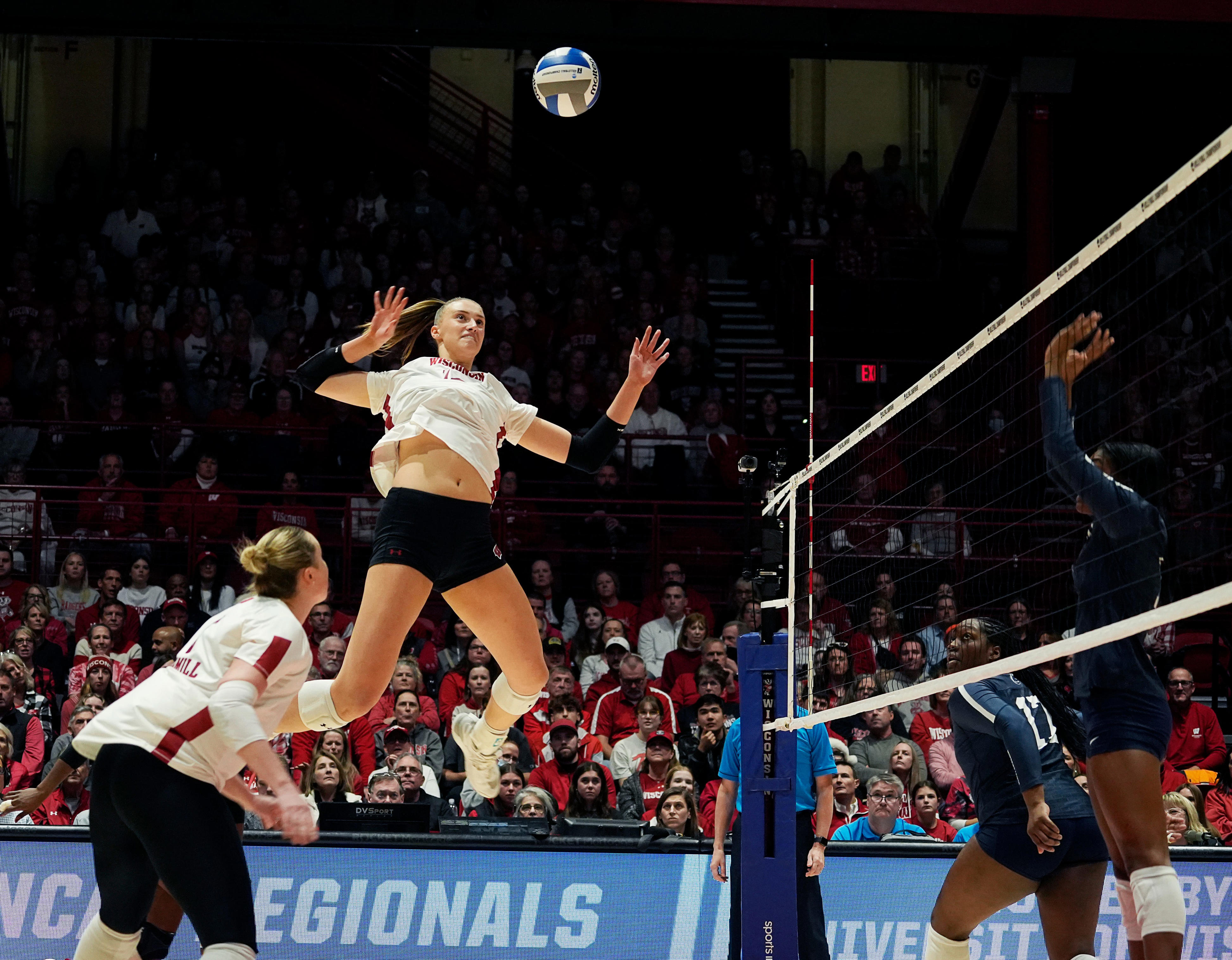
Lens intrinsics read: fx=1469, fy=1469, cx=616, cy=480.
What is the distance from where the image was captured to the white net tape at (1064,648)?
4.33m

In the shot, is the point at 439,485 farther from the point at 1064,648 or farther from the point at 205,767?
the point at 1064,648

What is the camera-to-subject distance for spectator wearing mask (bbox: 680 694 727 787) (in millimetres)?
10203

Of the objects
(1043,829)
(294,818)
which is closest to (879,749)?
(1043,829)

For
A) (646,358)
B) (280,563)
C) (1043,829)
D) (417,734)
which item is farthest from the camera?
(417,734)

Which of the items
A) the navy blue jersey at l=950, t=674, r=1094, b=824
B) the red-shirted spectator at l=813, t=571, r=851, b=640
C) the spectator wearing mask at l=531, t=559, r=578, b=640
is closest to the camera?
the navy blue jersey at l=950, t=674, r=1094, b=824

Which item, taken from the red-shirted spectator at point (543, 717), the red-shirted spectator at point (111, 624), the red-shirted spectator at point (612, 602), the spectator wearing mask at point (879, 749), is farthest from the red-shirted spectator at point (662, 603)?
the red-shirted spectator at point (111, 624)

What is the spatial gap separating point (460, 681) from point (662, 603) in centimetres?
261

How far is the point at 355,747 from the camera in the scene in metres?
10.7

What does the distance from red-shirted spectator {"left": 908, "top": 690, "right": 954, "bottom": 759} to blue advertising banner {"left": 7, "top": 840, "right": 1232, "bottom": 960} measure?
2.98 meters

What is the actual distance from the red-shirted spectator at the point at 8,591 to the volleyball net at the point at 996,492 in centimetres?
672

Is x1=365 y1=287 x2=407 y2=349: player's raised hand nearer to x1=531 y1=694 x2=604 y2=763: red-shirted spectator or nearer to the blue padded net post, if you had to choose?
the blue padded net post

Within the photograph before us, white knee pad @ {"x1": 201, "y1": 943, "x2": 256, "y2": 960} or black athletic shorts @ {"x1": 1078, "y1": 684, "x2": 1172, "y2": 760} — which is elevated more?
black athletic shorts @ {"x1": 1078, "y1": 684, "x2": 1172, "y2": 760}

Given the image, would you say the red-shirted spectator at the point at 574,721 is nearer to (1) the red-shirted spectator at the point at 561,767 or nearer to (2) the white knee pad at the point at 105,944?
(1) the red-shirted spectator at the point at 561,767

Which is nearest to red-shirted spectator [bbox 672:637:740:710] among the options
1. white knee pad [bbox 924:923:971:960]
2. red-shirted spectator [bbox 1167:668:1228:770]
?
red-shirted spectator [bbox 1167:668:1228:770]
